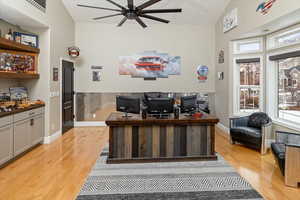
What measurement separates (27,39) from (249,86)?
5.81m

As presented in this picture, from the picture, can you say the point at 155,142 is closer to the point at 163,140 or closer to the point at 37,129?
the point at 163,140

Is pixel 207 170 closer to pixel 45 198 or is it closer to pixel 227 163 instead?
pixel 227 163

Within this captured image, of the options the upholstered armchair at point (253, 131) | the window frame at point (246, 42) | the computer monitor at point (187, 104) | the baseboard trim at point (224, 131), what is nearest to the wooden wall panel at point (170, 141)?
the computer monitor at point (187, 104)

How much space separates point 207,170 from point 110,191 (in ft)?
5.45

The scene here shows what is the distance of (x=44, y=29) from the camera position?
4902mm

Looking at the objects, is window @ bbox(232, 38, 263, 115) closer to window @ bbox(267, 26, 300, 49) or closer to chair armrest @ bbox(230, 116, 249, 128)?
window @ bbox(267, 26, 300, 49)

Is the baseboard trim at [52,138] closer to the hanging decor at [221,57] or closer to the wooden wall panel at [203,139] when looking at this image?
the wooden wall panel at [203,139]

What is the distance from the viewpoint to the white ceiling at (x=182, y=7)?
575 cm

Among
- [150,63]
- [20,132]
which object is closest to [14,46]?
[20,132]

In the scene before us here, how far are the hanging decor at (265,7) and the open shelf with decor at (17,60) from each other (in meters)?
5.06

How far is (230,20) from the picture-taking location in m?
5.63

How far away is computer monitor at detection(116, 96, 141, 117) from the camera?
3.82 m

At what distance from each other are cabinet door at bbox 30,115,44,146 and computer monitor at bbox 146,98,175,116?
104 inches

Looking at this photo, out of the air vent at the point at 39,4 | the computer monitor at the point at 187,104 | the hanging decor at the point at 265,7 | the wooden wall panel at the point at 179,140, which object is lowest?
the wooden wall panel at the point at 179,140
